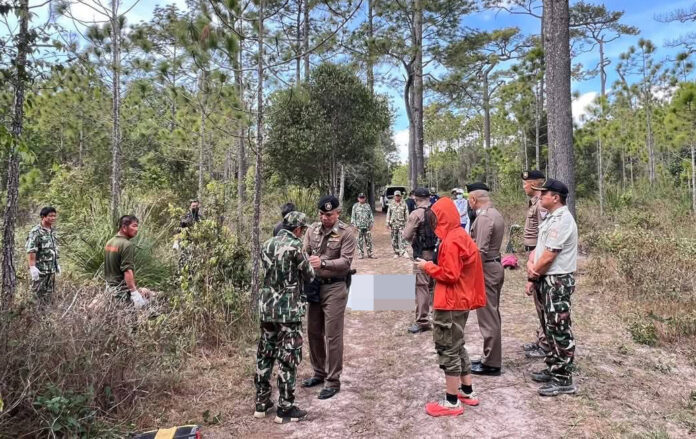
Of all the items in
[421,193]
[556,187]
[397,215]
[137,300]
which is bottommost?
[137,300]

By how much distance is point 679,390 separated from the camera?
146 inches

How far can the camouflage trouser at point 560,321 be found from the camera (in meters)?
3.47

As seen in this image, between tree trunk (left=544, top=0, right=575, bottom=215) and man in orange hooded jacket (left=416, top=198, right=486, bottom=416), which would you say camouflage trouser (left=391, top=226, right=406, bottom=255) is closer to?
tree trunk (left=544, top=0, right=575, bottom=215)

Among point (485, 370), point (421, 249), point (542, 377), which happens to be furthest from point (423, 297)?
point (542, 377)

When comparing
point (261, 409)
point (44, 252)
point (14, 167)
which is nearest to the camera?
point (261, 409)

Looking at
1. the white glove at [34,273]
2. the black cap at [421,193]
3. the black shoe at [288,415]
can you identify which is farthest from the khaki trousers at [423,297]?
the white glove at [34,273]

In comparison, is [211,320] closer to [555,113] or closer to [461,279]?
[461,279]

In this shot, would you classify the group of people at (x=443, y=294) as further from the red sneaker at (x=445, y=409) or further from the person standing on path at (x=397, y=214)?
the person standing on path at (x=397, y=214)

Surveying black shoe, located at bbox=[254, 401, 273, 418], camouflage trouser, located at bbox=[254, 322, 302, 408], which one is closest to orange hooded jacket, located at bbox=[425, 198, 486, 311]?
camouflage trouser, located at bbox=[254, 322, 302, 408]

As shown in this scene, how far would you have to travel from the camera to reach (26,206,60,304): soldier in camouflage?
18.2 ft

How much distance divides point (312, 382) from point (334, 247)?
51.9 inches

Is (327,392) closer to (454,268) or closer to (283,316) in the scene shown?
(283,316)

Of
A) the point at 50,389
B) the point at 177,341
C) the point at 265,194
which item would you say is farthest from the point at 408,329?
the point at 265,194

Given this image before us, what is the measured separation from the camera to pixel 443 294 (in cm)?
336
